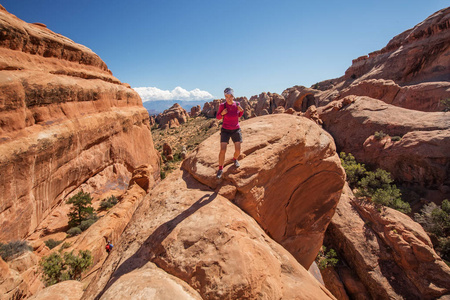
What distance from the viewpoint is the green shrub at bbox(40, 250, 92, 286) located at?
809cm

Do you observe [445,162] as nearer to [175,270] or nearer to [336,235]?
[336,235]

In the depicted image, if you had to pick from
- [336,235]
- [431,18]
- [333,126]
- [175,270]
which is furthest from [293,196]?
[431,18]

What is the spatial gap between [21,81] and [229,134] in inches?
568

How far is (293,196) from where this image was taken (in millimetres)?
7371

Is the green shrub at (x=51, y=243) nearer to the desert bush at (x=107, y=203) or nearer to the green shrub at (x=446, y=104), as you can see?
the desert bush at (x=107, y=203)

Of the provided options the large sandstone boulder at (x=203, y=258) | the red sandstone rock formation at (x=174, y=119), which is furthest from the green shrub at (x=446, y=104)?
the red sandstone rock formation at (x=174, y=119)

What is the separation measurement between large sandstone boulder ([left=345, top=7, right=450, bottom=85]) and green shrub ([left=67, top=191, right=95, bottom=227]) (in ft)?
160

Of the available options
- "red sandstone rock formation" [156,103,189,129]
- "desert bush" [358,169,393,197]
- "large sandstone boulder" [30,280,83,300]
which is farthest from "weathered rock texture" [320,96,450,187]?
"red sandstone rock formation" [156,103,189,129]

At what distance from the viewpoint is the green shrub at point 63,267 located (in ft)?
26.6

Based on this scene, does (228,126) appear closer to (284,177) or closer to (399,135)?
(284,177)

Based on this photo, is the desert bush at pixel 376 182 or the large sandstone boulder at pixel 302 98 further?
the large sandstone boulder at pixel 302 98

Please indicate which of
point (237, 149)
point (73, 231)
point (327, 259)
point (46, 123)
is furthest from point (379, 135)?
point (46, 123)

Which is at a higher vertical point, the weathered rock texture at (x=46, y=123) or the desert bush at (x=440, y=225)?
the weathered rock texture at (x=46, y=123)

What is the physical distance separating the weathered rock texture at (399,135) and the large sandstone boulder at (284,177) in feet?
49.3
